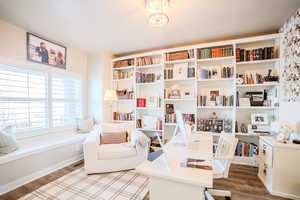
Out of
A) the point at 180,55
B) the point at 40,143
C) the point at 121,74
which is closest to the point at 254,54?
the point at 180,55

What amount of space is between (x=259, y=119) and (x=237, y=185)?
1.30m

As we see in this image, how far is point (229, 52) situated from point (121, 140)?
2689mm

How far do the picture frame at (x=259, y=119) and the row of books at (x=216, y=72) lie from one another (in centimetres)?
86

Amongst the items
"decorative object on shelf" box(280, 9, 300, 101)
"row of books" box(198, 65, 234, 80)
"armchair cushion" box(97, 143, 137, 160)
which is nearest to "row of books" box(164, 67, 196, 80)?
"row of books" box(198, 65, 234, 80)

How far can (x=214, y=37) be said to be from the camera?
2.89m

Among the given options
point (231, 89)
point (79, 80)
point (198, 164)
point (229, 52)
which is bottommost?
point (198, 164)

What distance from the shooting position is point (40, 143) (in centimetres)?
254

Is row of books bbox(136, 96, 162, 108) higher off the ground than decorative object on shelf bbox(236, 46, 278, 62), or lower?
lower

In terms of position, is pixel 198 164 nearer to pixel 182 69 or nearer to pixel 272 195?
pixel 272 195

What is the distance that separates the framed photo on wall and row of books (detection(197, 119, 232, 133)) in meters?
3.22

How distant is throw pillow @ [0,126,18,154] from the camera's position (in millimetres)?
1984

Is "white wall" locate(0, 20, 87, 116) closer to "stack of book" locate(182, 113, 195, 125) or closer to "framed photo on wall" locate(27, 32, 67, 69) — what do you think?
"framed photo on wall" locate(27, 32, 67, 69)

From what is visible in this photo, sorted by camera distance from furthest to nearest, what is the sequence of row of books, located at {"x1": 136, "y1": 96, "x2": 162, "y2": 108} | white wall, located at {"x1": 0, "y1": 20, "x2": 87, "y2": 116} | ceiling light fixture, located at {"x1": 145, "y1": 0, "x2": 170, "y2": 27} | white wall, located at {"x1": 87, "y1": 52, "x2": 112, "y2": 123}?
white wall, located at {"x1": 87, "y1": 52, "x2": 112, "y2": 123}
row of books, located at {"x1": 136, "y1": 96, "x2": 162, "y2": 108}
white wall, located at {"x1": 0, "y1": 20, "x2": 87, "y2": 116}
ceiling light fixture, located at {"x1": 145, "y1": 0, "x2": 170, "y2": 27}

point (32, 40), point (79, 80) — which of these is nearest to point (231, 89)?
point (79, 80)
